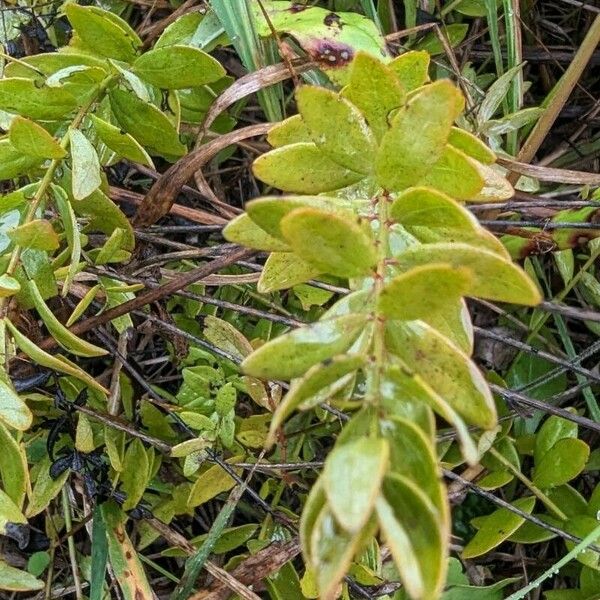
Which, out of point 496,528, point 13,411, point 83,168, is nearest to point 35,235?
point 83,168

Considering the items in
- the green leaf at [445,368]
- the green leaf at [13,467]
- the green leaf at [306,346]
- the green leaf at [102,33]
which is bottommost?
the green leaf at [13,467]

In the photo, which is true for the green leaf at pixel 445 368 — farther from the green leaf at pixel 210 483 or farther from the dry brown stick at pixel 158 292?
the green leaf at pixel 210 483

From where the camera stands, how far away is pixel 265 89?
1441 millimetres

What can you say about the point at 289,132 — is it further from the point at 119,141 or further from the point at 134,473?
the point at 134,473

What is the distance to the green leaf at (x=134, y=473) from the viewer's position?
142 cm

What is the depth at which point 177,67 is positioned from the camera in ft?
3.98

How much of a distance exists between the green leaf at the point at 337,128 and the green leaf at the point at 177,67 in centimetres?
37

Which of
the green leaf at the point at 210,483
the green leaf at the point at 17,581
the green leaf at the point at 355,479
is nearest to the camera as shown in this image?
the green leaf at the point at 355,479

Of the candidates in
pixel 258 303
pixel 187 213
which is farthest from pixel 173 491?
pixel 187 213

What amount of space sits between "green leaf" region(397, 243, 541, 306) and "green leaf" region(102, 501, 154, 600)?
904 mm

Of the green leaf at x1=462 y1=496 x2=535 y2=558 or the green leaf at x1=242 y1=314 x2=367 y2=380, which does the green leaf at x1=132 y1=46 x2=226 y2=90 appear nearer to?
the green leaf at x1=242 y1=314 x2=367 y2=380

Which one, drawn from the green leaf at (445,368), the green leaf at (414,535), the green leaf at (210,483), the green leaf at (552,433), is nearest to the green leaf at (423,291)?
the green leaf at (445,368)

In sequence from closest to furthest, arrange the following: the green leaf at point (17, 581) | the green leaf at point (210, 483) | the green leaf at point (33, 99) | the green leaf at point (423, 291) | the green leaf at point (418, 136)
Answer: the green leaf at point (423, 291) → the green leaf at point (418, 136) → the green leaf at point (33, 99) → the green leaf at point (17, 581) → the green leaf at point (210, 483)

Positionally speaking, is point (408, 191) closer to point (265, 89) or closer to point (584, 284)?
point (265, 89)
